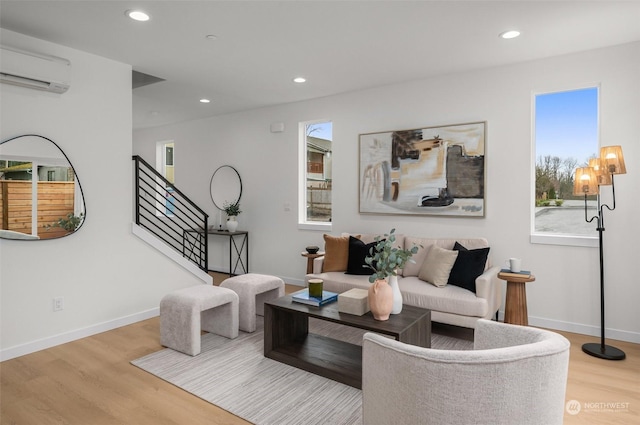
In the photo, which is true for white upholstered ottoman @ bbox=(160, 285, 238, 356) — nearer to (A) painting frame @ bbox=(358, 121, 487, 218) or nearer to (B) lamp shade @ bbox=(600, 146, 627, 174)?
(A) painting frame @ bbox=(358, 121, 487, 218)

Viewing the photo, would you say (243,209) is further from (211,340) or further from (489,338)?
(489,338)

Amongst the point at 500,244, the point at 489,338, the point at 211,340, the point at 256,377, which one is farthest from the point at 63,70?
the point at 500,244

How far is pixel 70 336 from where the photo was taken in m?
3.45

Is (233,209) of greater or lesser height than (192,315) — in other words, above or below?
above

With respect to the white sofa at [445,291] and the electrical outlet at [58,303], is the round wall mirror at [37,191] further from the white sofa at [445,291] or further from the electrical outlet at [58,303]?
the white sofa at [445,291]

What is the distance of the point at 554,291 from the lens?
3740mm

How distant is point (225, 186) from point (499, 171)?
4.15 m

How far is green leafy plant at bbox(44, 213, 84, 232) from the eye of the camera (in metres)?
3.35

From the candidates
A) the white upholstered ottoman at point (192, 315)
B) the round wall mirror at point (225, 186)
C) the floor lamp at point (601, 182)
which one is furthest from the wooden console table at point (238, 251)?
the floor lamp at point (601, 182)

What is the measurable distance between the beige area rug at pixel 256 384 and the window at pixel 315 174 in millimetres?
2339

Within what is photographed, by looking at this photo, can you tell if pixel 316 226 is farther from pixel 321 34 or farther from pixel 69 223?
pixel 69 223

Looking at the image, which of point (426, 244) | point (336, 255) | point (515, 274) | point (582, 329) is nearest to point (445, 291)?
point (515, 274)

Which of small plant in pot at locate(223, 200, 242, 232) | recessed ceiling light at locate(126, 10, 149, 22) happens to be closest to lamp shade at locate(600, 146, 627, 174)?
recessed ceiling light at locate(126, 10, 149, 22)

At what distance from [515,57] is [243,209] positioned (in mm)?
4183
